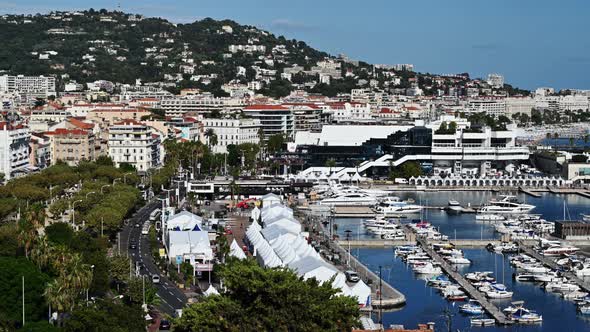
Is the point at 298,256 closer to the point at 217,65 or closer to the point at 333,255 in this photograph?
the point at 333,255

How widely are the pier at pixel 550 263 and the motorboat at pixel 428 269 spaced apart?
376cm

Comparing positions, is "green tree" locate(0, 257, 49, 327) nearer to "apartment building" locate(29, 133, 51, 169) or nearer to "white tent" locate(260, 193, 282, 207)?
"white tent" locate(260, 193, 282, 207)

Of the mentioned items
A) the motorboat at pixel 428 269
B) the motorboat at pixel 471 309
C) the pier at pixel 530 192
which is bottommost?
the motorboat at pixel 471 309

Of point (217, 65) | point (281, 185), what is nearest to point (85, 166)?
point (281, 185)

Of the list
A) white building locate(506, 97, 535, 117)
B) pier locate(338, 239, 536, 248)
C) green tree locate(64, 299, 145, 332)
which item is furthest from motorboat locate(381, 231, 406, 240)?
white building locate(506, 97, 535, 117)

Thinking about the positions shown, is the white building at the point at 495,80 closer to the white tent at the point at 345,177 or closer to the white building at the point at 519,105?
the white building at the point at 519,105

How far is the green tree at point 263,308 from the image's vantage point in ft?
65.3

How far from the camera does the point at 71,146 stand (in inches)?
2379

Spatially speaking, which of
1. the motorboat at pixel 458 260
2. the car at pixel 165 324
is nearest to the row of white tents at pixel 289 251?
the car at pixel 165 324

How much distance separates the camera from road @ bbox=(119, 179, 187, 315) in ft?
90.9

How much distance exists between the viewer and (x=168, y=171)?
188 ft

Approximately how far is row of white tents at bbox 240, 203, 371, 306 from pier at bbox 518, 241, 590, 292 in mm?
7325

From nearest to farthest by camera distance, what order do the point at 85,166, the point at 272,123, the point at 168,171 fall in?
the point at 85,166 → the point at 168,171 → the point at 272,123

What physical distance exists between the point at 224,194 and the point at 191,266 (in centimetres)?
2329
